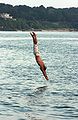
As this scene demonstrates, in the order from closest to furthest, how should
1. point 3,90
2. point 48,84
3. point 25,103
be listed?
point 25,103 < point 3,90 < point 48,84

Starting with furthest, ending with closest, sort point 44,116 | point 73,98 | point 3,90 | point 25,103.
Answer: point 3,90 < point 73,98 < point 25,103 < point 44,116

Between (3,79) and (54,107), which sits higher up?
(3,79)

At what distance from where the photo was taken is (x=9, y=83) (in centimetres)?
3716

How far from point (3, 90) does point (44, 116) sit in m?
8.85

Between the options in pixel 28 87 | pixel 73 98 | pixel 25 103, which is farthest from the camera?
pixel 28 87

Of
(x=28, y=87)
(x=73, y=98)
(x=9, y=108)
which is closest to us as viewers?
(x=9, y=108)

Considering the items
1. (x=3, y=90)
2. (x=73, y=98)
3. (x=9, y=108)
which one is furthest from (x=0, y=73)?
(x=9, y=108)

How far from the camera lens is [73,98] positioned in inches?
1187

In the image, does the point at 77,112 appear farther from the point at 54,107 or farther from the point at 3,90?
the point at 3,90

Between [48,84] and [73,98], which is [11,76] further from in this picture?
[73,98]

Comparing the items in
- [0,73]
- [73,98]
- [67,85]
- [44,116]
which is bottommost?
[44,116]

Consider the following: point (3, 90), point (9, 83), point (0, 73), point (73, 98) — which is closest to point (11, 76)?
point (0, 73)

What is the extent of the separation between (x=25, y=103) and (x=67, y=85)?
9268 millimetres

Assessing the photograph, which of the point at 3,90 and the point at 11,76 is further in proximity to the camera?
the point at 11,76
